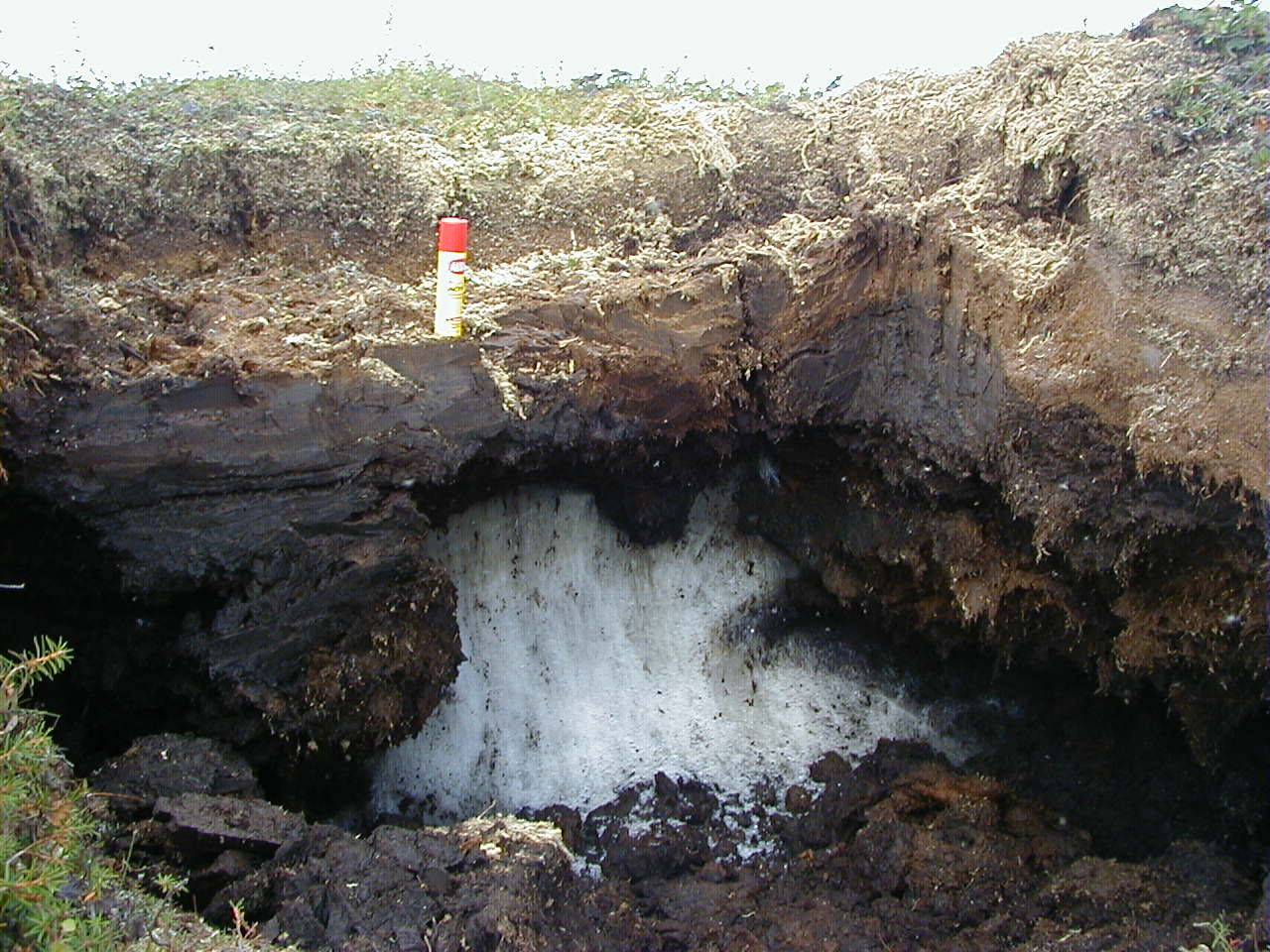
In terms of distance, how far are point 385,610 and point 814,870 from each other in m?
2.32

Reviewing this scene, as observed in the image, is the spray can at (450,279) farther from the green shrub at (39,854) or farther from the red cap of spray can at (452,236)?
the green shrub at (39,854)

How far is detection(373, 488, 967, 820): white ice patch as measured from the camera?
563cm

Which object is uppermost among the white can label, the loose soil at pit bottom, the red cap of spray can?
the red cap of spray can

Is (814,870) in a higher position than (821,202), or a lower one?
lower

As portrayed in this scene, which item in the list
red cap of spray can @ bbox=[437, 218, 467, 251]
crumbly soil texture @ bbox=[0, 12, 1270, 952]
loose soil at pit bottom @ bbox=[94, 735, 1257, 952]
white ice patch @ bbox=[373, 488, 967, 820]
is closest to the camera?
loose soil at pit bottom @ bbox=[94, 735, 1257, 952]

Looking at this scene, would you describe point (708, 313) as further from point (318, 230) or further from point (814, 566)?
point (318, 230)

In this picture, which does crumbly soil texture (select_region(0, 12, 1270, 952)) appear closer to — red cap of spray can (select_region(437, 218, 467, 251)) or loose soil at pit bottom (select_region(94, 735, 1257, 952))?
loose soil at pit bottom (select_region(94, 735, 1257, 952))

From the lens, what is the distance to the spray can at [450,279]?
15.4 ft

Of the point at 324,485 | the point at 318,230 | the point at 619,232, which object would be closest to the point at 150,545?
the point at 324,485

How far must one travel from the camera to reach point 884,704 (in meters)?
5.98

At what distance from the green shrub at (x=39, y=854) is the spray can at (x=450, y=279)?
78.9 inches

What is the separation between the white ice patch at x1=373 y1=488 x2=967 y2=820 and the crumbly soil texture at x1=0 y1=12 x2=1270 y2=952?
0.19 meters

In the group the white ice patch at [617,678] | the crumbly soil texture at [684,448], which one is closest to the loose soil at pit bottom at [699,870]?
the crumbly soil texture at [684,448]

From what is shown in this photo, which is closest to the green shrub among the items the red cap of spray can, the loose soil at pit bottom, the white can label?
A: the loose soil at pit bottom
